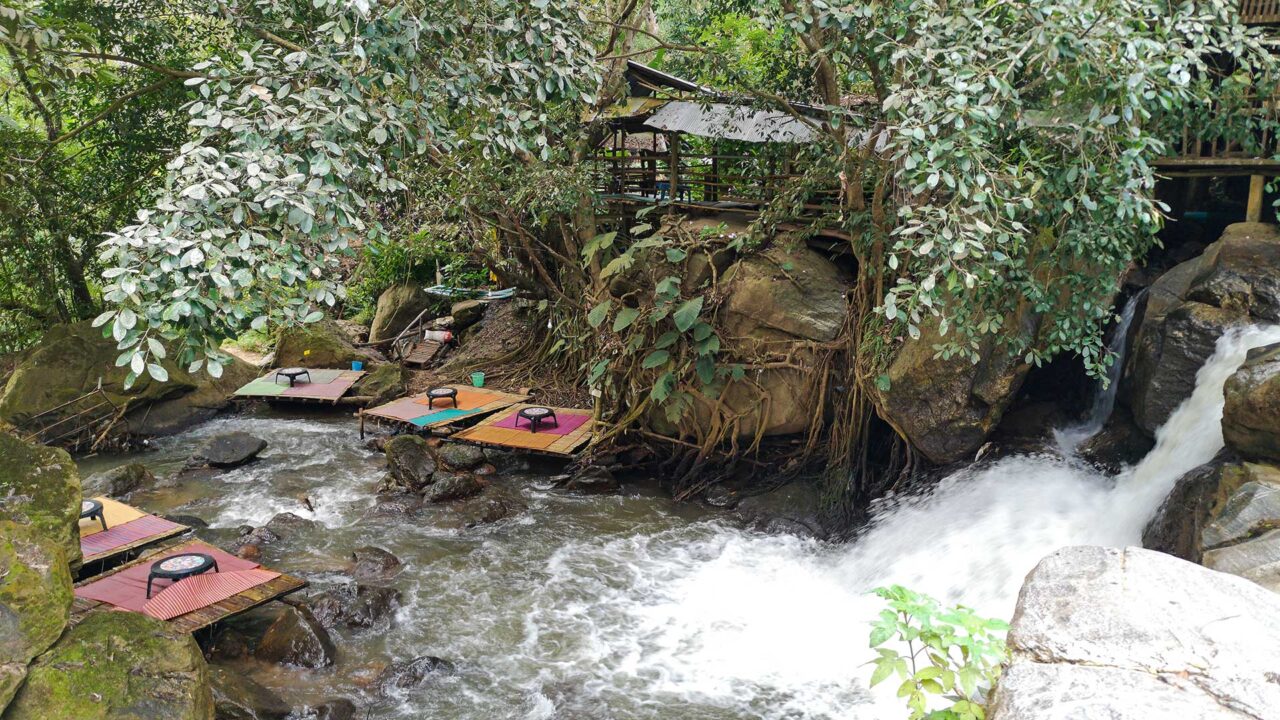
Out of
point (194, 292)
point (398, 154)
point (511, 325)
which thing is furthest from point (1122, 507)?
point (511, 325)

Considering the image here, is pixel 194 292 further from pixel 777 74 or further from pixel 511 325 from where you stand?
pixel 511 325

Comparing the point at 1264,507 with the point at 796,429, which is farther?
the point at 796,429

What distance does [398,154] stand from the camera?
19.6ft

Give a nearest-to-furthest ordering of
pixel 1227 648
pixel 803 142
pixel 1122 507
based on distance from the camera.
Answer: pixel 1227 648, pixel 1122 507, pixel 803 142

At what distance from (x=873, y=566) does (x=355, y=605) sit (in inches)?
204

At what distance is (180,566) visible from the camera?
7270 millimetres

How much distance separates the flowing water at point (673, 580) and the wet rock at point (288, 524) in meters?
0.15

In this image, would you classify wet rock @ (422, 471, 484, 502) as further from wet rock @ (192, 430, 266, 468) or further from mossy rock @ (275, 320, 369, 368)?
mossy rock @ (275, 320, 369, 368)

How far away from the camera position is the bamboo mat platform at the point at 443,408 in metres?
12.4

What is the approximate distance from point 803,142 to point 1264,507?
5.82m

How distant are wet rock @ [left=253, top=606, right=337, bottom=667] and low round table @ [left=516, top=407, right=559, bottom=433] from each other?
483cm

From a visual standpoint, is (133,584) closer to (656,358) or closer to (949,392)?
(656,358)

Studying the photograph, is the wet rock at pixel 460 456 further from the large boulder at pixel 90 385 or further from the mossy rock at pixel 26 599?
the mossy rock at pixel 26 599

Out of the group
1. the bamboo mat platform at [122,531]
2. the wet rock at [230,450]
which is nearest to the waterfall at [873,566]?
the bamboo mat platform at [122,531]
